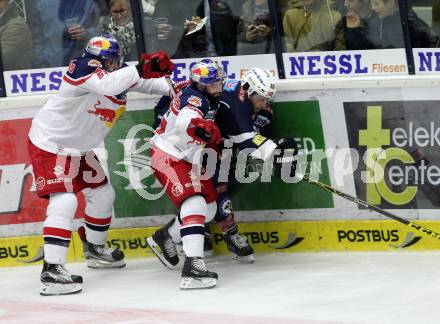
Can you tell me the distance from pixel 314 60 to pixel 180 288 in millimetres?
1845

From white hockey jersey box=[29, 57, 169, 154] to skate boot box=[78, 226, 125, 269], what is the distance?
2.41 ft

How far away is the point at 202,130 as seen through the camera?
21.3 feet

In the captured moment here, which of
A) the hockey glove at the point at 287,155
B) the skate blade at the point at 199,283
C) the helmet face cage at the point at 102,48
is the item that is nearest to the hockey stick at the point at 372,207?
the hockey glove at the point at 287,155

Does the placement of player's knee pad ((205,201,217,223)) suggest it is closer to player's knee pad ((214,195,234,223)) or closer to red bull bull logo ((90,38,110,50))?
player's knee pad ((214,195,234,223))

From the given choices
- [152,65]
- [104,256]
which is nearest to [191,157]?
[152,65]

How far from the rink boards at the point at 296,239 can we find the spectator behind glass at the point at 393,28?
117cm

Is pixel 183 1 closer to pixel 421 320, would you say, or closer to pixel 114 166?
pixel 114 166

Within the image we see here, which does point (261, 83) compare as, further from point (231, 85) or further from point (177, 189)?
point (177, 189)

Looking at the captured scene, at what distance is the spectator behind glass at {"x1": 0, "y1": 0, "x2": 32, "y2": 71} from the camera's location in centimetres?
756

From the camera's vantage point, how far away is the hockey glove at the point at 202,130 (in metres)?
6.48

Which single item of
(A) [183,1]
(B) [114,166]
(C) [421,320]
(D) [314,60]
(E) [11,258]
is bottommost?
(C) [421,320]

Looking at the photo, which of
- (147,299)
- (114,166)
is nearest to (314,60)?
(114,166)

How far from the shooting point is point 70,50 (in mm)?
7609

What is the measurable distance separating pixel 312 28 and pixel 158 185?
4.92 feet
